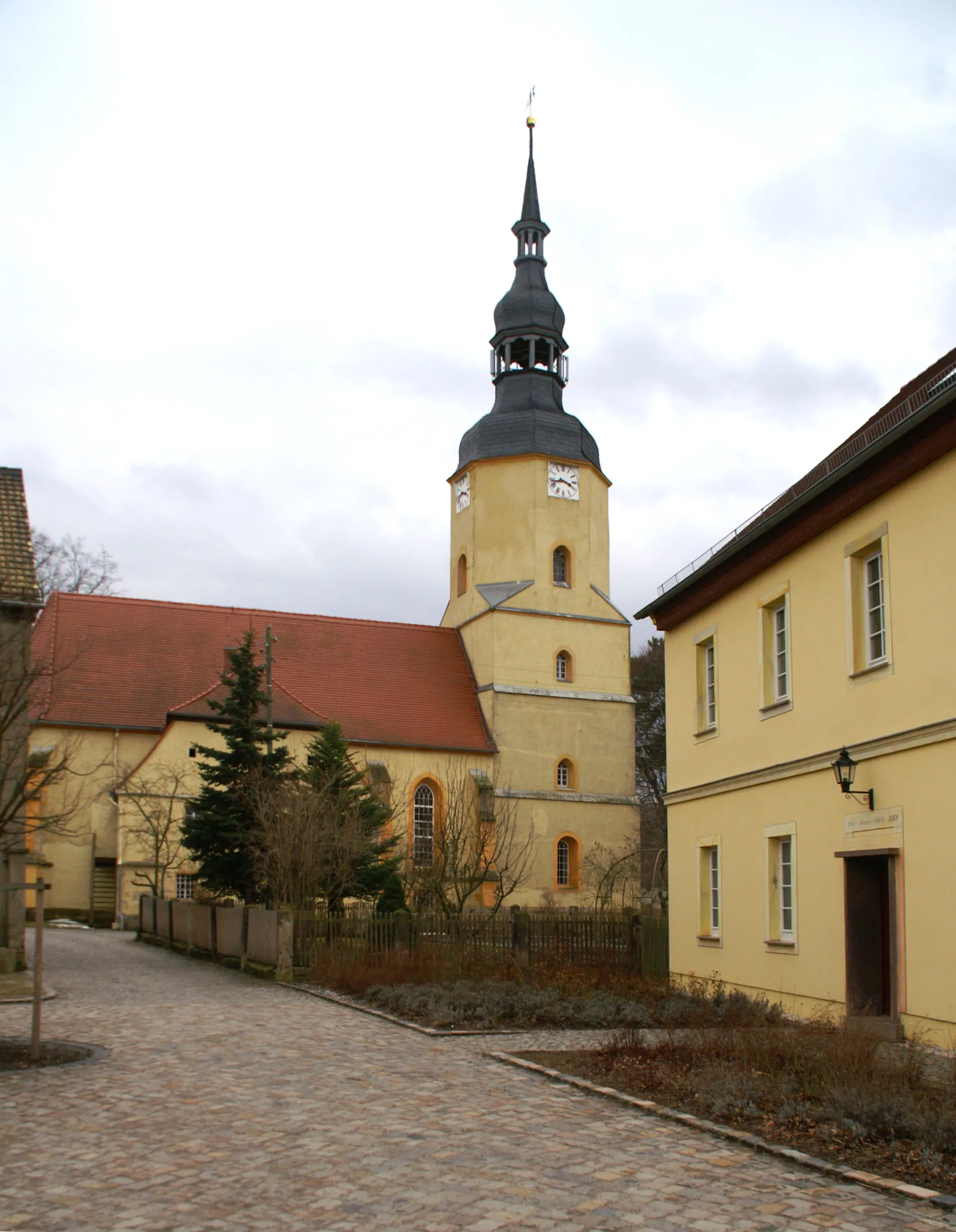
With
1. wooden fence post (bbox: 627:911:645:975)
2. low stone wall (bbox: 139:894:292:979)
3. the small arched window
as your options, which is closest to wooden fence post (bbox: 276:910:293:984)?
low stone wall (bbox: 139:894:292:979)

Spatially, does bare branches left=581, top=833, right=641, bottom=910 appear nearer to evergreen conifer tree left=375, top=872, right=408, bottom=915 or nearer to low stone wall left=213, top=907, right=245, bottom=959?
evergreen conifer tree left=375, top=872, right=408, bottom=915

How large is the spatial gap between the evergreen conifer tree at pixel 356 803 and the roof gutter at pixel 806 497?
899cm

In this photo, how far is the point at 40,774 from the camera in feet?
52.6

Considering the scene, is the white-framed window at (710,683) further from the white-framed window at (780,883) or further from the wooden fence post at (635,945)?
the wooden fence post at (635,945)

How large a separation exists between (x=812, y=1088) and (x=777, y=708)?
8518 mm

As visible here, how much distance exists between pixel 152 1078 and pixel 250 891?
18284 millimetres

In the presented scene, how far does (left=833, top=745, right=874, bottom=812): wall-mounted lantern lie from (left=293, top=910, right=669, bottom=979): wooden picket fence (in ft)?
21.8

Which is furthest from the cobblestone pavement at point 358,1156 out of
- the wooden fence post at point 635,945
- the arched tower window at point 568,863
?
the arched tower window at point 568,863

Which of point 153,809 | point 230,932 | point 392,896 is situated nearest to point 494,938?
point 230,932

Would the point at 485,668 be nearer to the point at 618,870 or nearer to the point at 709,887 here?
the point at 618,870

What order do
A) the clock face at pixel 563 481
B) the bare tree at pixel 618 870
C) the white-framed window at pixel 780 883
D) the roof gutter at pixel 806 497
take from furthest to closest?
the clock face at pixel 563 481, the bare tree at pixel 618 870, the white-framed window at pixel 780 883, the roof gutter at pixel 806 497

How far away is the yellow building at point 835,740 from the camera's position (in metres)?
12.9

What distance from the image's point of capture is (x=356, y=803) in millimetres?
27562

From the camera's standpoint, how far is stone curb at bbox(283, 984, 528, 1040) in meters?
13.5
